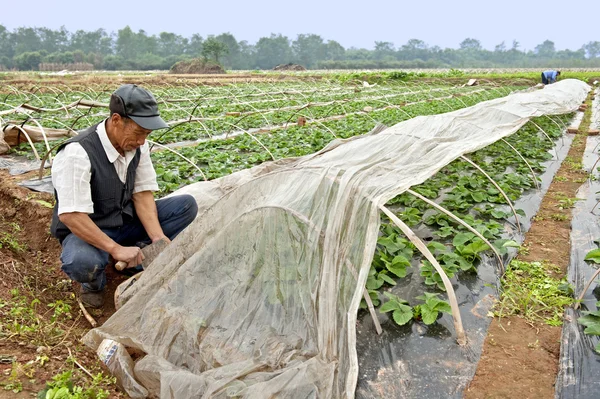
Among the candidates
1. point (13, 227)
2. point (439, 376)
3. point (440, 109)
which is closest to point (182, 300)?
point (439, 376)

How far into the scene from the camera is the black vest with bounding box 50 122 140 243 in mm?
2965

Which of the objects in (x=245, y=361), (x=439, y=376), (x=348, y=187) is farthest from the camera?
(x=348, y=187)

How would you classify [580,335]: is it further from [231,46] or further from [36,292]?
[231,46]

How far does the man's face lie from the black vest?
0.50 ft

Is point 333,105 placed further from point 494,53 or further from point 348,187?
point 494,53

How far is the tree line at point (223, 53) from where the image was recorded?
8088 centimetres

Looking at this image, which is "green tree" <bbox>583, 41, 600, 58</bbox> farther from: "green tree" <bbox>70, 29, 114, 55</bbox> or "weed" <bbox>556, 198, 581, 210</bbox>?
"weed" <bbox>556, 198, 581, 210</bbox>

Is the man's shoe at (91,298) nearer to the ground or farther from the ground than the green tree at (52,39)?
nearer to the ground

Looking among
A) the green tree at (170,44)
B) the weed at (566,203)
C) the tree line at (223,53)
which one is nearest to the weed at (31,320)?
the weed at (566,203)

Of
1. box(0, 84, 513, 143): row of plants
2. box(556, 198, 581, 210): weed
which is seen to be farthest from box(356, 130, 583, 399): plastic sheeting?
box(0, 84, 513, 143): row of plants

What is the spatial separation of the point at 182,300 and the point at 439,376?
61.4 inches

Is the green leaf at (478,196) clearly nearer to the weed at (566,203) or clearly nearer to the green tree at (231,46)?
the weed at (566,203)

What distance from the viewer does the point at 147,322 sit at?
105 inches

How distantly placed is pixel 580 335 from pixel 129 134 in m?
3.20
